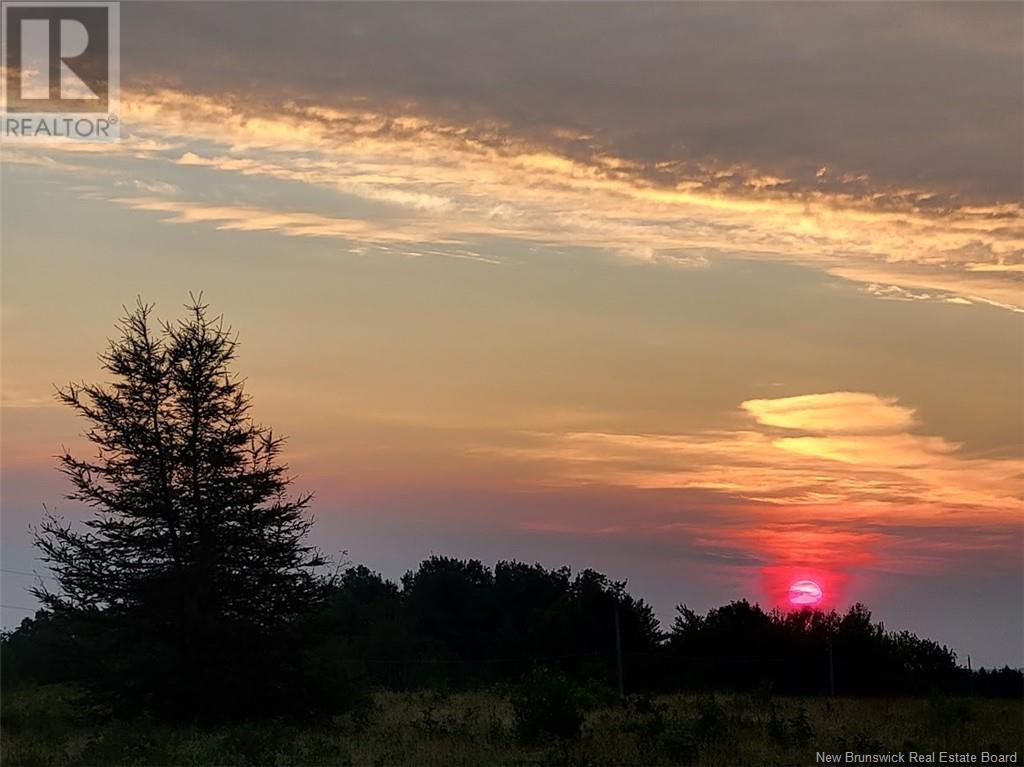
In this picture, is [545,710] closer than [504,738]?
No

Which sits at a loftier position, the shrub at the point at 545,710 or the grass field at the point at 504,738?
the shrub at the point at 545,710

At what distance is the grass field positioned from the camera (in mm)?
22281

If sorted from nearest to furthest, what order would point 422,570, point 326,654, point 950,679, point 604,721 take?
point 604,721, point 326,654, point 950,679, point 422,570

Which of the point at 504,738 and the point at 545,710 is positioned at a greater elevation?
the point at 545,710

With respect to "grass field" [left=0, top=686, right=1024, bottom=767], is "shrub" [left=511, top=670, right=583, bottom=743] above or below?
above

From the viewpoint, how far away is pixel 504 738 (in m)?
25.0

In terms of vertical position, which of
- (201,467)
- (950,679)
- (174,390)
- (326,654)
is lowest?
(950,679)

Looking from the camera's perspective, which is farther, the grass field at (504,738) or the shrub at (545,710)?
the shrub at (545,710)

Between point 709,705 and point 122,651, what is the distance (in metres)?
14.1

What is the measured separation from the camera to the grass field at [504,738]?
2228 centimetres

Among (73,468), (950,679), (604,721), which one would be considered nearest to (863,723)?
(604,721)

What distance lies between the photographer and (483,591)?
90062 mm

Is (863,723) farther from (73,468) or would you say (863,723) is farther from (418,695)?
(73,468)

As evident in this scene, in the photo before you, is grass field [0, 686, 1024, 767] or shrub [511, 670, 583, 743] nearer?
grass field [0, 686, 1024, 767]
